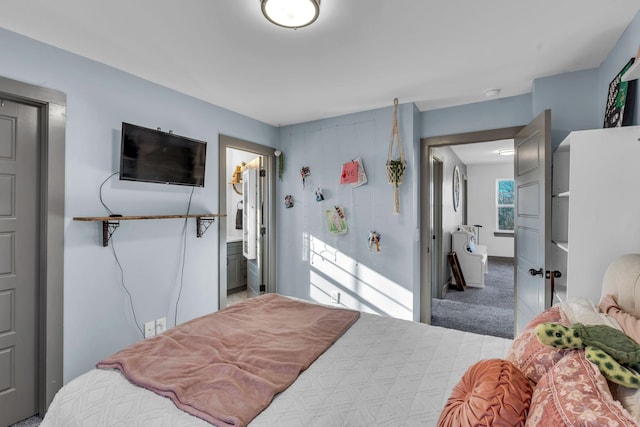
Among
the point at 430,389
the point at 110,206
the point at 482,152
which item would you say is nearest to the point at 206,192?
the point at 110,206

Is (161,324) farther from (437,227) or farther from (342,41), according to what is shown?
(437,227)

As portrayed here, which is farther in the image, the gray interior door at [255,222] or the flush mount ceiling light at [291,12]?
the gray interior door at [255,222]

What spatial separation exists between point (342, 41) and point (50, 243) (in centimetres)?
229

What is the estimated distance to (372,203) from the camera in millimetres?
3283

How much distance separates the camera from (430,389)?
126 cm

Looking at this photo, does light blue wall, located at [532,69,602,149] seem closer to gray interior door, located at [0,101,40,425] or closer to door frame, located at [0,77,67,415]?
door frame, located at [0,77,67,415]

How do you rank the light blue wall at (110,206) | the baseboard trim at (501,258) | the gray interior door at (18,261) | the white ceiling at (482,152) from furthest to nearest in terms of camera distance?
the baseboard trim at (501,258) → the white ceiling at (482,152) → the light blue wall at (110,206) → the gray interior door at (18,261)

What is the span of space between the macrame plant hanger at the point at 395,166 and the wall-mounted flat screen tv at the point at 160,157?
182 centimetres

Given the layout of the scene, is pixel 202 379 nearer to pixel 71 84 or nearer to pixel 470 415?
pixel 470 415

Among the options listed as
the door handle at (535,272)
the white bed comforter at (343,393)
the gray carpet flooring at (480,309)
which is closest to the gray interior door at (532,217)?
the door handle at (535,272)

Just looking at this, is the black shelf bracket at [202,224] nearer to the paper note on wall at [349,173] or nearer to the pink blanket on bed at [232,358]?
the pink blanket on bed at [232,358]

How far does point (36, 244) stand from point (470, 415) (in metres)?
2.57

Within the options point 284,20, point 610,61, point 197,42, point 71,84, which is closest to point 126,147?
point 71,84

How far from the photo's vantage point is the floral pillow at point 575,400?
64cm
